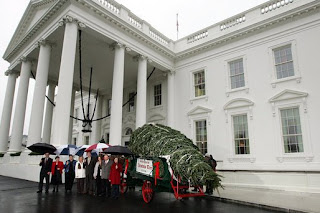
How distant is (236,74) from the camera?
1608cm

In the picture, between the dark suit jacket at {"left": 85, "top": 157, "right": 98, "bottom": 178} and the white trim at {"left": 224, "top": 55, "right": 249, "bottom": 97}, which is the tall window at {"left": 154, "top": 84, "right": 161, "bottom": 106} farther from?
the dark suit jacket at {"left": 85, "top": 157, "right": 98, "bottom": 178}

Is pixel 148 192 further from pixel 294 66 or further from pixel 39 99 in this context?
pixel 294 66

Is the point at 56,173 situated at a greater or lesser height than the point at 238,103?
lesser

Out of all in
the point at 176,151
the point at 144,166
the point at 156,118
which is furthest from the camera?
the point at 156,118

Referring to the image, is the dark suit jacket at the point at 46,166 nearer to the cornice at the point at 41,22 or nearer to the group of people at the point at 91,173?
the group of people at the point at 91,173

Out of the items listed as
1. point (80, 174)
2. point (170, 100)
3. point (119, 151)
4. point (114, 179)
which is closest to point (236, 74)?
point (170, 100)

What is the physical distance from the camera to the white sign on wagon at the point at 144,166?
780 cm

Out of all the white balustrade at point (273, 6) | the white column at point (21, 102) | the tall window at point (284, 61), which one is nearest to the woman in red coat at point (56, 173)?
the white column at point (21, 102)

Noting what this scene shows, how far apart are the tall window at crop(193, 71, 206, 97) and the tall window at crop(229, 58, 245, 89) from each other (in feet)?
7.46

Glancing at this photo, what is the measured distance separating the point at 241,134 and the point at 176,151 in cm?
911

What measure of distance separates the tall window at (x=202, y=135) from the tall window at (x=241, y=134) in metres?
2.30

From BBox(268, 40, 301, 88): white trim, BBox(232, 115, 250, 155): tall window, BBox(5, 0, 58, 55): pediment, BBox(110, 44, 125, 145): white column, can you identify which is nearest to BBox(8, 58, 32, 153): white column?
BBox(5, 0, 58, 55): pediment

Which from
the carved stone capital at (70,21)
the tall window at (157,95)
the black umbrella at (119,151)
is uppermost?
the carved stone capital at (70,21)

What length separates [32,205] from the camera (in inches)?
279
